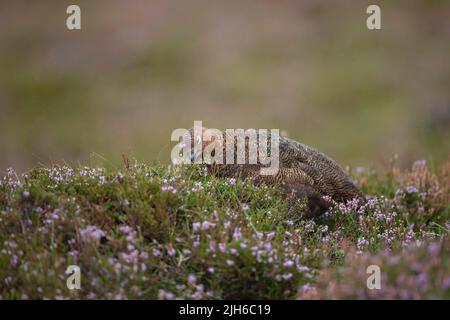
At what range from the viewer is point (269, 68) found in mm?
18438

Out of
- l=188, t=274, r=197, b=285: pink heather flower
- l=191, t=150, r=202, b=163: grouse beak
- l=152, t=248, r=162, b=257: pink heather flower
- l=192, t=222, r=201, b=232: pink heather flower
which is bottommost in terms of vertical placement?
l=188, t=274, r=197, b=285: pink heather flower

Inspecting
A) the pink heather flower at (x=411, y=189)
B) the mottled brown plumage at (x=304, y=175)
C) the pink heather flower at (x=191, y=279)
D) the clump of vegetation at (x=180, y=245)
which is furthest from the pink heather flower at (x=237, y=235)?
the pink heather flower at (x=411, y=189)

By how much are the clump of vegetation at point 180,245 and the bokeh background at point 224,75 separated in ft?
28.8

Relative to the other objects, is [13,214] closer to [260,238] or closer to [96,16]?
[260,238]

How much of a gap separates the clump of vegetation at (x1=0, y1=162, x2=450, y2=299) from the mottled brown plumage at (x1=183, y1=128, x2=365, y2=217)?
0.83 feet

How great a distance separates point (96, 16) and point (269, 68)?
6.70 meters

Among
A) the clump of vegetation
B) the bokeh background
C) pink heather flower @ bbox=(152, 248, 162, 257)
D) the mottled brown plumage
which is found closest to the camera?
the clump of vegetation

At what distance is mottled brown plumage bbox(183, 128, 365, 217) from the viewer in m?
5.56

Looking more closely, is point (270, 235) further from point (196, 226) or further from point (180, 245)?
point (180, 245)

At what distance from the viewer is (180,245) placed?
4426 mm

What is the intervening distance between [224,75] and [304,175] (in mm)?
12724

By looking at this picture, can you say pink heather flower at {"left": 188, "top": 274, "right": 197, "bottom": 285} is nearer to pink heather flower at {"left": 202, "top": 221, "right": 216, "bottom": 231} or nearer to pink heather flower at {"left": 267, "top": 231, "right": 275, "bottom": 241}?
pink heather flower at {"left": 202, "top": 221, "right": 216, "bottom": 231}

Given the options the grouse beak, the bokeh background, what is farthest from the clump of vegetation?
the bokeh background

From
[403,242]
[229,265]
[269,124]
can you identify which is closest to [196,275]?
[229,265]
